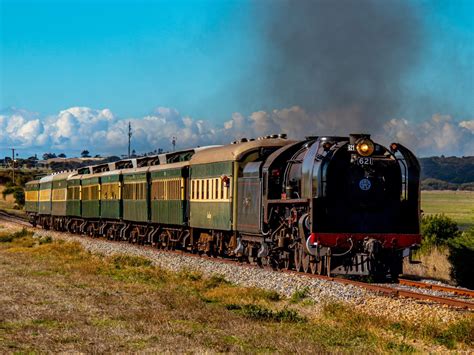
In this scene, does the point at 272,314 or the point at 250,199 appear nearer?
the point at 272,314

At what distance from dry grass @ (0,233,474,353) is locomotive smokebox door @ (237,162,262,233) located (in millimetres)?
3467

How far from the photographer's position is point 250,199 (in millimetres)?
24922

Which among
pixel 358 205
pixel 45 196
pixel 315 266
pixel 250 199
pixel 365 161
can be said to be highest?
pixel 365 161

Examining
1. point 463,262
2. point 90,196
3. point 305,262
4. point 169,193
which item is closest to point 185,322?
point 305,262

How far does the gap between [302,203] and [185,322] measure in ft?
24.4

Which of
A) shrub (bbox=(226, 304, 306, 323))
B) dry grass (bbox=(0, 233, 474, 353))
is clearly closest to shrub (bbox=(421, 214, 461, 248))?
dry grass (bbox=(0, 233, 474, 353))

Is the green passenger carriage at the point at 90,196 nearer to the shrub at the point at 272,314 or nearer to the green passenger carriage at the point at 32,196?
the green passenger carriage at the point at 32,196

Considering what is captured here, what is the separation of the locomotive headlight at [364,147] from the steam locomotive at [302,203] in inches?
1.0

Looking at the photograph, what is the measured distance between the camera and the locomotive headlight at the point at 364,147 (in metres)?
20.5

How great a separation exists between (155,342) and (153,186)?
25219mm

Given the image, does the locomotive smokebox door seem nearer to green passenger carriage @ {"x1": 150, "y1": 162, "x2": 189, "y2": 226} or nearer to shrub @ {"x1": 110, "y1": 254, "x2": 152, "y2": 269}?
shrub @ {"x1": 110, "y1": 254, "x2": 152, "y2": 269}

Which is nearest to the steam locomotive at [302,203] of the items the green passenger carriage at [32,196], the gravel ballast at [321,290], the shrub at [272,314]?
the gravel ballast at [321,290]

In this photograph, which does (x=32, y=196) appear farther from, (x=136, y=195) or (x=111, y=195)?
(x=136, y=195)

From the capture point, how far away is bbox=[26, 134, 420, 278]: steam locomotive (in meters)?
20.4
